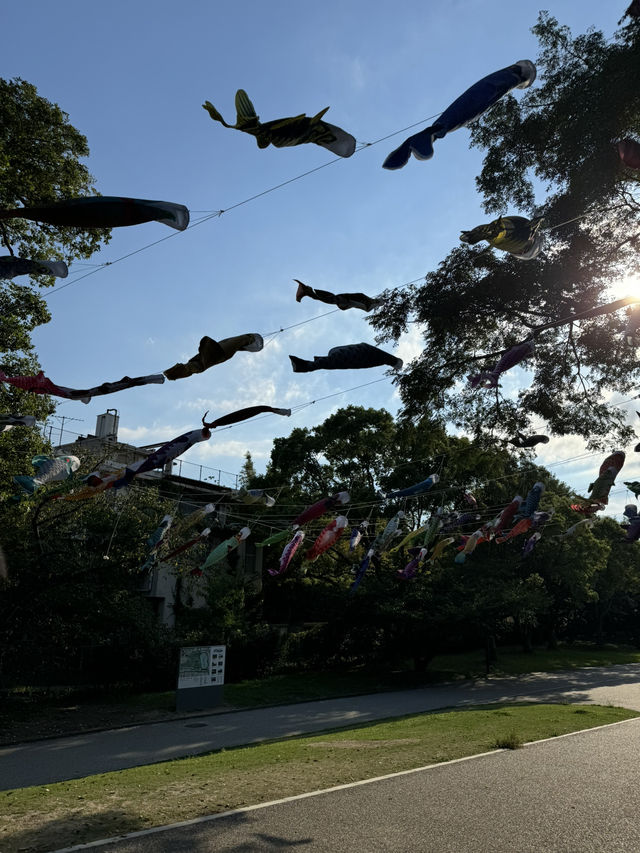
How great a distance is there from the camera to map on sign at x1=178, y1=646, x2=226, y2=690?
18.8 meters

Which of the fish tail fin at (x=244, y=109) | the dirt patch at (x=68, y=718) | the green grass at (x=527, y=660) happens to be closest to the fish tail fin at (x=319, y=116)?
the fish tail fin at (x=244, y=109)

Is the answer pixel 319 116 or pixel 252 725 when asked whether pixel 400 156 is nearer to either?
pixel 319 116

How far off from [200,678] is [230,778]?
37.9 ft

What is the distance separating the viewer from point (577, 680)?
26688 mm

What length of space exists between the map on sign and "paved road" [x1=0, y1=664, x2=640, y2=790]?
118 cm

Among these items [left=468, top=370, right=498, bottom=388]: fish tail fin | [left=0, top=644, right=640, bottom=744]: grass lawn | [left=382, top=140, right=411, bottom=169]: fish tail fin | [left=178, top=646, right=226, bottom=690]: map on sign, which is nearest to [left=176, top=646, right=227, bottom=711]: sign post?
[left=178, top=646, right=226, bottom=690]: map on sign

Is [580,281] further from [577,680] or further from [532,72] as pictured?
[577,680]

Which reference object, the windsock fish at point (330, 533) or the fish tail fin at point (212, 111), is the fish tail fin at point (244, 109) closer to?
the fish tail fin at point (212, 111)

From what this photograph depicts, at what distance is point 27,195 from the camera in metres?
13.6

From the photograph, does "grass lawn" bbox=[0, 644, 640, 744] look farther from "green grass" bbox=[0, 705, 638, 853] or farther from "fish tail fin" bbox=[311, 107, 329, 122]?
"fish tail fin" bbox=[311, 107, 329, 122]

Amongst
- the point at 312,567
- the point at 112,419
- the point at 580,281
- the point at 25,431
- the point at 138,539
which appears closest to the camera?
the point at 580,281

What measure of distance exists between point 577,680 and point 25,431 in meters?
24.2

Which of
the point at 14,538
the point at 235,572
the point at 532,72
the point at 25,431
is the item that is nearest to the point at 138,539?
the point at 14,538

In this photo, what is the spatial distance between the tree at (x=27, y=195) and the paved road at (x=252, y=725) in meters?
5.93
